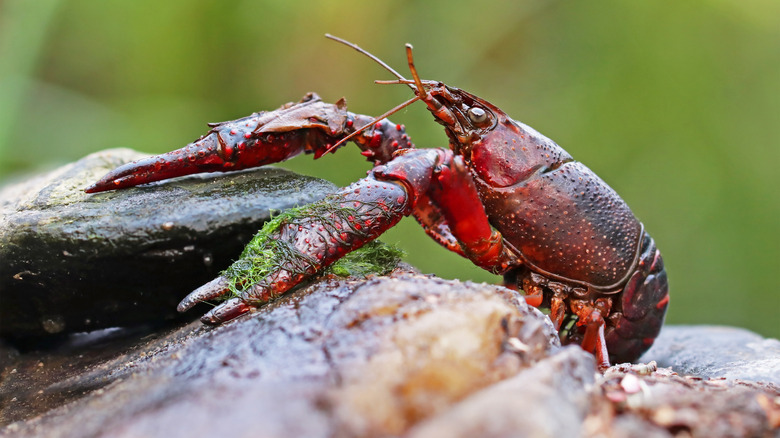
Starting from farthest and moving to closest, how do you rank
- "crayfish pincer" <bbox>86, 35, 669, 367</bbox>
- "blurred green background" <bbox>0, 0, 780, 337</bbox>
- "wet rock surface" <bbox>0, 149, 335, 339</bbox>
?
"blurred green background" <bbox>0, 0, 780, 337</bbox>
"crayfish pincer" <bbox>86, 35, 669, 367</bbox>
"wet rock surface" <bbox>0, 149, 335, 339</bbox>

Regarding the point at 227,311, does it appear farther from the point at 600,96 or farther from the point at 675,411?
the point at 600,96

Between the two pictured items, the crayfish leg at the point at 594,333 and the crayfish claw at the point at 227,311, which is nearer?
the crayfish claw at the point at 227,311

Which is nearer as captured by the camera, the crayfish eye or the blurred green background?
the crayfish eye

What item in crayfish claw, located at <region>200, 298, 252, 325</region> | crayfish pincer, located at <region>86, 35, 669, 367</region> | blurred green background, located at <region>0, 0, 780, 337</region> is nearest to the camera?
crayfish claw, located at <region>200, 298, 252, 325</region>

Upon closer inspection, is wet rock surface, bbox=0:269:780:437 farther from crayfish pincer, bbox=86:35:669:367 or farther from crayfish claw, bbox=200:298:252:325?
crayfish pincer, bbox=86:35:669:367

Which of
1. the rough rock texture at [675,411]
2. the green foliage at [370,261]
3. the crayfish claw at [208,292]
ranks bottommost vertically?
the rough rock texture at [675,411]

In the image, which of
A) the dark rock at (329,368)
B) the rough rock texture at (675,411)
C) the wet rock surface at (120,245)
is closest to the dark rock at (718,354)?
the rough rock texture at (675,411)

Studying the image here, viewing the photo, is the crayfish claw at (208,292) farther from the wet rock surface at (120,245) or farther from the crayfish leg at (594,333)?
the crayfish leg at (594,333)

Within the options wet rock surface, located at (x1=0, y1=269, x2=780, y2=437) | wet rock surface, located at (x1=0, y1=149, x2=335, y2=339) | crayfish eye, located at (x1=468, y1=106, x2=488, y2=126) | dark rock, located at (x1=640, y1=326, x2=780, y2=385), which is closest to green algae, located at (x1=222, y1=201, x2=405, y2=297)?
wet rock surface, located at (x1=0, y1=269, x2=780, y2=437)

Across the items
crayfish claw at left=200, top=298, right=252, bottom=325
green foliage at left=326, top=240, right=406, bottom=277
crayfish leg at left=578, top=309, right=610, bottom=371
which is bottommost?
crayfish leg at left=578, top=309, right=610, bottom=371
